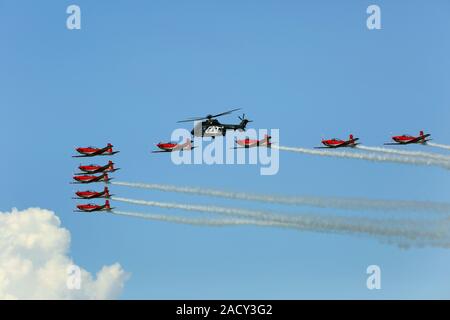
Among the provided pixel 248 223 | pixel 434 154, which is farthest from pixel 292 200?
pixel 434 154
